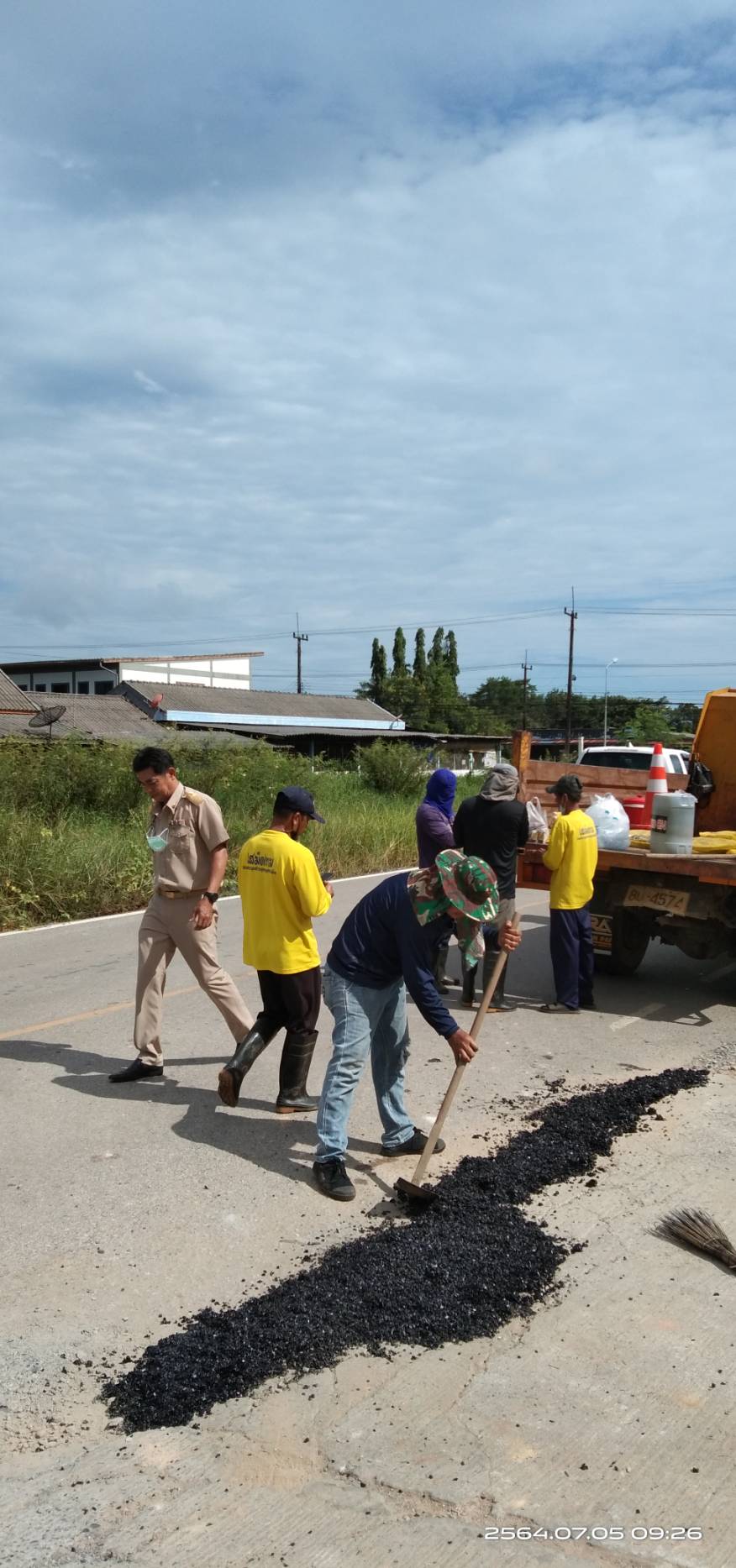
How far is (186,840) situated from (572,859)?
3031mm

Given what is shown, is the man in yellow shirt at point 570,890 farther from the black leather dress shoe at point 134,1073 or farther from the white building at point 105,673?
the white building at point 105,673

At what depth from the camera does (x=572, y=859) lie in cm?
823

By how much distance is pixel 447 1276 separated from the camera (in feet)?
13.3

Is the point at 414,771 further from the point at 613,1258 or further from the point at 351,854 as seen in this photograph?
the point at 613,1258

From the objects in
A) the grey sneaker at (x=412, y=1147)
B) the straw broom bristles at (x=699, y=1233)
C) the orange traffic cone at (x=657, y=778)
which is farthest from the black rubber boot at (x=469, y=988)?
the straw broom bristles at (x=699, y=1233)

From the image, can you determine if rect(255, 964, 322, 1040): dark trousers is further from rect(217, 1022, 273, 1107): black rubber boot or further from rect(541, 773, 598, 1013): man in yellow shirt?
rect(541, 773, 598, 1013): man in yellow shirt

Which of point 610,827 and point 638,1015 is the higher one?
point 610,827

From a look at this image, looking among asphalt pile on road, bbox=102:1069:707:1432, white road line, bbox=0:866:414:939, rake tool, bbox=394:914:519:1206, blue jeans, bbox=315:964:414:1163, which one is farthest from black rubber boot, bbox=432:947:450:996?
rake tool, bbox=394:914:519:1206

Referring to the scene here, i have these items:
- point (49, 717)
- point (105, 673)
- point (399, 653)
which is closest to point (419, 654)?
point (399, 653)

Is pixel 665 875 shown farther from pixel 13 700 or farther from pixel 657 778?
pixel 13 700

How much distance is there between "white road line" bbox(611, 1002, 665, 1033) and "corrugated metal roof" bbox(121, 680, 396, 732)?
42056mm

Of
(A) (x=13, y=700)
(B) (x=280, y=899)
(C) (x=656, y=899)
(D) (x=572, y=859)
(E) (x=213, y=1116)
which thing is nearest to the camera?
(B) (x=280, y=899)

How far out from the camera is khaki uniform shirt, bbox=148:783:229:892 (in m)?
6.43

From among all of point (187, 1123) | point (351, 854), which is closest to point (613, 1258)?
point (187, 1123)
